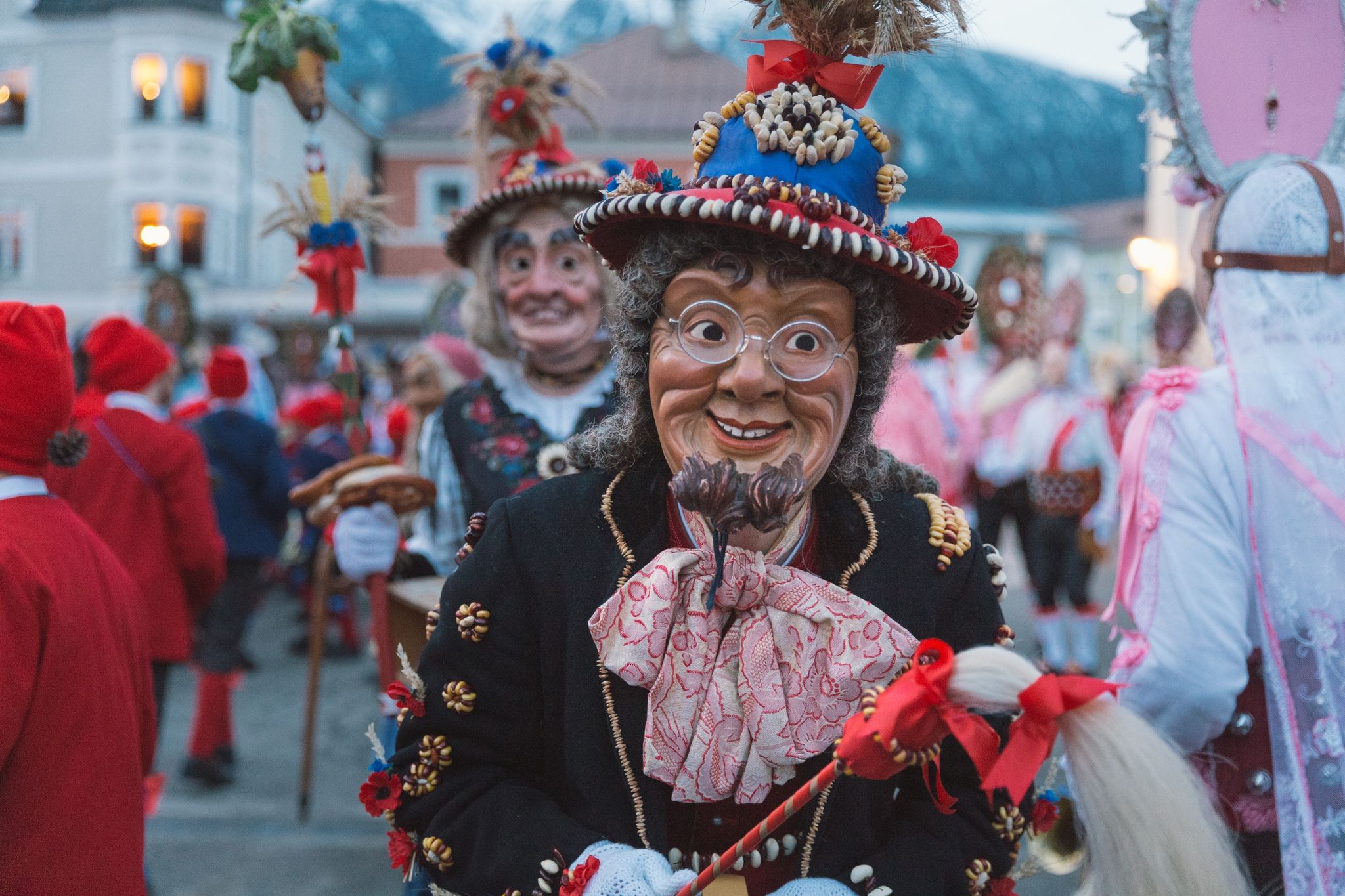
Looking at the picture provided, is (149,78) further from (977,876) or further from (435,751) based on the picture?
(977,876)

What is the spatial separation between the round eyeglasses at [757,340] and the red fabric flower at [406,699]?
713 millimetres

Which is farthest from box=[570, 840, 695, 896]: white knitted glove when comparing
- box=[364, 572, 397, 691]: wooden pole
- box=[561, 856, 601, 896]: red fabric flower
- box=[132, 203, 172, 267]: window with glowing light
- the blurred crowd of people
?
box=[132, 203, 172, 267]: window with glowing light

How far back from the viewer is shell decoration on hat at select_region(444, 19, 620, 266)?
352 cm

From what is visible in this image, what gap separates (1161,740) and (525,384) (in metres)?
2.26

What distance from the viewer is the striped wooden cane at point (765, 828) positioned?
5.26 feet

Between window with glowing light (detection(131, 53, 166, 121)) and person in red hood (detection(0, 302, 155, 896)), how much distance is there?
27.9 metres

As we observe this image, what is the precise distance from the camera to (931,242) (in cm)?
192

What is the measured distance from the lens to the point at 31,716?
2.22 metres

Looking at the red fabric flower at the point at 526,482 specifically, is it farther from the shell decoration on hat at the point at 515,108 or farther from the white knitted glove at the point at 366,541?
the shell decoration on hat at the point at 515,108

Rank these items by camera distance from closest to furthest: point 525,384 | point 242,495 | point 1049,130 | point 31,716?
point 31,716 → point 525,384 → point 242,495 → point 1049,130

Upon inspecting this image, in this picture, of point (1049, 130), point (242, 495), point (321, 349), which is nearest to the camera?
point (242, 495)

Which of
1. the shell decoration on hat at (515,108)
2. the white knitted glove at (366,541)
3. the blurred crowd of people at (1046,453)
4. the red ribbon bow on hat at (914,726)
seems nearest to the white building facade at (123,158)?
the blurred crowd of people at (1046,453)

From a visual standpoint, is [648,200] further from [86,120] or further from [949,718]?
[86,120]

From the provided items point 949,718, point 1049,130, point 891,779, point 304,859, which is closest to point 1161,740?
point 949,718
